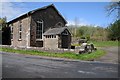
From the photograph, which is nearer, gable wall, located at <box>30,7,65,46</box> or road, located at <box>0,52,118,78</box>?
road, located at <box>0,52,118,78</box>

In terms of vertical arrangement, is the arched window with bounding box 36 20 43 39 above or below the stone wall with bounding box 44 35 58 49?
above

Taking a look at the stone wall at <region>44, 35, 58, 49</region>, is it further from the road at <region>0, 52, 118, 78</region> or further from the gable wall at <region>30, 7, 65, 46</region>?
the road at <region>0, 52, 118, 78</region>

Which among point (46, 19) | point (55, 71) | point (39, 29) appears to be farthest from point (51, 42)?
point (55, 71)

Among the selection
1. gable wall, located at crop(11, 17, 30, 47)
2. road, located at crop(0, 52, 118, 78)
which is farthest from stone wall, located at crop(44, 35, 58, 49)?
road, located at crop(0, 52, 118, 78)

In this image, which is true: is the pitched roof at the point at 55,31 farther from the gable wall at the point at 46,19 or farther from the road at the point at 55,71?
the road at the point at 55,71

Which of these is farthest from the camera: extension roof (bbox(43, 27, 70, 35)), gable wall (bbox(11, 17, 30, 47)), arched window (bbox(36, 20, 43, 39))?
arched window (bbox(36, 20, 43, 39))

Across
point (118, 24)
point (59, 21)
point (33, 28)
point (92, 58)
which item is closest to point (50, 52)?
point (92, 58)

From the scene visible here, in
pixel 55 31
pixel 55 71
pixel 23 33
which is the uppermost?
pixel 55 31

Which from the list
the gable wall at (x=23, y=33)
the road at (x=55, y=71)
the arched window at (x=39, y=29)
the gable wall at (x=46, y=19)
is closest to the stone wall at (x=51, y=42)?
the arched window at (x=39, y=29)

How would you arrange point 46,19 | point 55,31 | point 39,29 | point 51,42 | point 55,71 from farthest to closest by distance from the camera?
point 46,19 → point 39,29 → point 51,42 → point 55,31 → point 55,71

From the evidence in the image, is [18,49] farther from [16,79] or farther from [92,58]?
[16,79]

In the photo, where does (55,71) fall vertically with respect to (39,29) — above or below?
below

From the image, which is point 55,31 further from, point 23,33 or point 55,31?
point 23,33

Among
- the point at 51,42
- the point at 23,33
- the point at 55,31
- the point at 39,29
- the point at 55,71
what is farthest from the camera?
the point at 23,33
